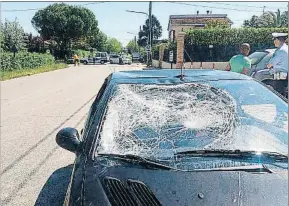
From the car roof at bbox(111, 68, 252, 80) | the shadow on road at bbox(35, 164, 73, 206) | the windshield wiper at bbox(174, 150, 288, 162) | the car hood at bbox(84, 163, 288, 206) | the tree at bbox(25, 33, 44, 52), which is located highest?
the tree at bbox(25, 33, 44, 52)

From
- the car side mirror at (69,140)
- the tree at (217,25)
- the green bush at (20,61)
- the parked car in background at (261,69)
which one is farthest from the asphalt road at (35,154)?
the tree at (217,25)

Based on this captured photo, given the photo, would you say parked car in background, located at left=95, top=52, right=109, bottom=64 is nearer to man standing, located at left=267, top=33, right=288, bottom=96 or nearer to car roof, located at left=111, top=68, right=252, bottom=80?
man standing, located at left=267, top=33, right=288, bottom=96

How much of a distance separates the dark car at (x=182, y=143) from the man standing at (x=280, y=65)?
369 centimetres

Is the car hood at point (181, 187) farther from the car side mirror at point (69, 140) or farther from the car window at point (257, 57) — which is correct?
the car window at point (257, 57)

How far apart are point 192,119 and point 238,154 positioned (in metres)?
0.53

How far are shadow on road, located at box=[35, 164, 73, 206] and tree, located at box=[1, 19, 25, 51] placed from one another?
112 feet

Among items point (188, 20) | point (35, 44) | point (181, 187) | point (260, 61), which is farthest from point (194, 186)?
point (188, 20)

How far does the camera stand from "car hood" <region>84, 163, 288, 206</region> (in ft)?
6.81

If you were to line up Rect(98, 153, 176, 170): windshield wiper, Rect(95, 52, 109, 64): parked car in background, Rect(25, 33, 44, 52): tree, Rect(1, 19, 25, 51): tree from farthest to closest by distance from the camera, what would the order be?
Rect(95, 52, 109, 64): parked car in background < Rect(25, 33, 44, 52): tree < Rect(1, 19, 25, 51): tree < Rect(98, 153, 176, 170): windshield wiper

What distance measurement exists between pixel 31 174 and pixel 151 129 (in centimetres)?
268

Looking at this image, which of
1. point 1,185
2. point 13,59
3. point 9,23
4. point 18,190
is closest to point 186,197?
point 18,190

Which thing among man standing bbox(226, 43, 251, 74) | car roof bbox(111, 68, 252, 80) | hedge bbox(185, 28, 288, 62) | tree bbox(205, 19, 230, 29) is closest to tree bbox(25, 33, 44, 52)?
tree bbox(205, 19, 230, 29)

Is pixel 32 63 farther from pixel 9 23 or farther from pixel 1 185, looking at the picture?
pixel 1 185

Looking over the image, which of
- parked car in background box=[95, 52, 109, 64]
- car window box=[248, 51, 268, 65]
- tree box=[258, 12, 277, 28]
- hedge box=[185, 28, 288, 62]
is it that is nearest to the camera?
car window box=[248, 51, 268, 65]
